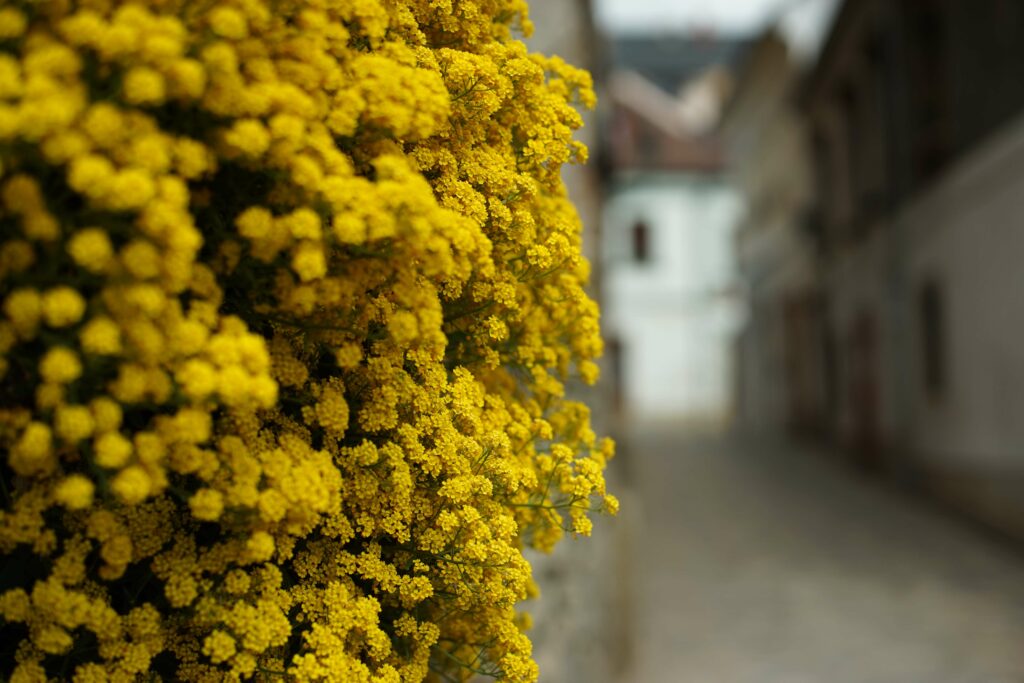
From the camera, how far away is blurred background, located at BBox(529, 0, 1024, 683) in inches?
288

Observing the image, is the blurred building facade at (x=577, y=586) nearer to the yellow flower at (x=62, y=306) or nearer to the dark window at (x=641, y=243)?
the yellow flower at (x=62, y=306)

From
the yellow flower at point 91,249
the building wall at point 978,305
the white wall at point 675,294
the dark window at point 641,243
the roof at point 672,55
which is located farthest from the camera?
the roof at point 672,55

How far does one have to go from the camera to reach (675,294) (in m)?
38.3

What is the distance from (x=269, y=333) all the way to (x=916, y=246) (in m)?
14.2

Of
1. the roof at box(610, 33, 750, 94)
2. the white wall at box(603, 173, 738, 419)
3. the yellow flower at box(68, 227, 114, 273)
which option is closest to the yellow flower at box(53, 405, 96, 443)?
the yellow flower at box(68, 227, 114, 273)

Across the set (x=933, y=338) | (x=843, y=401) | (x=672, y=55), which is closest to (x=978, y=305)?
(x=933, y=338)

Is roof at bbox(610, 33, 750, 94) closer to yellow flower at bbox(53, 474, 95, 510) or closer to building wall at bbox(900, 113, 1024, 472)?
building wall at bbox(900, 113, 1024, 472)

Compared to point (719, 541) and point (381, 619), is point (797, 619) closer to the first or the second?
point (719, 541)

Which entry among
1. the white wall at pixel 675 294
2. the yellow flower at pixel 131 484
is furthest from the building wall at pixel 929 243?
the white wall at pixel 675 294

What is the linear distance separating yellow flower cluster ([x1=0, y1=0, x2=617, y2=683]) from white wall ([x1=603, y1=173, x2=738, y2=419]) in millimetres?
35466

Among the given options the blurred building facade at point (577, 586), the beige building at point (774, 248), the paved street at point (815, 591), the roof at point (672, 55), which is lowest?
the paved street at point (815, 591)

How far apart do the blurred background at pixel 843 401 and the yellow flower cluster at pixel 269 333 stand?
1.79 meters

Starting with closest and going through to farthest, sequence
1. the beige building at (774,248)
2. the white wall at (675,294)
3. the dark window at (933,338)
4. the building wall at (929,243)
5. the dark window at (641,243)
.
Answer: the building wall at (929,243), the dark window at (933,338), the beige building at (774,248), the white wall at (675,294), the dark window at (641,243)

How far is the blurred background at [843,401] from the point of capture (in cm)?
732
